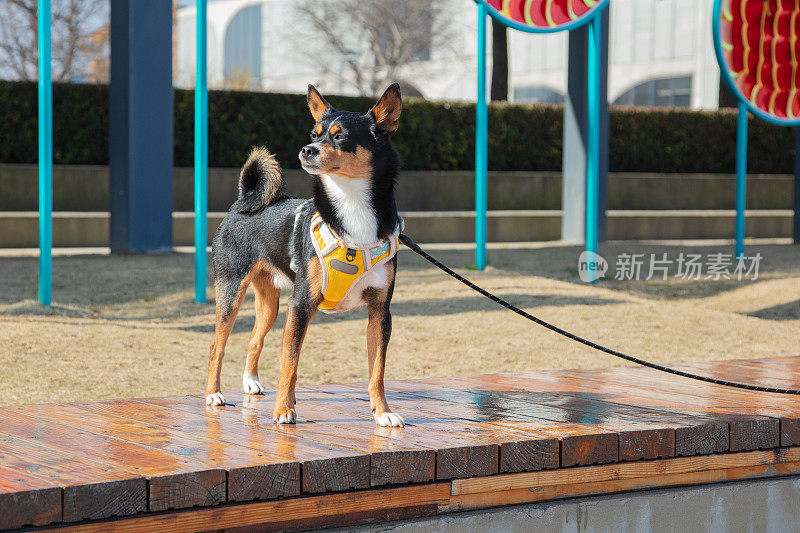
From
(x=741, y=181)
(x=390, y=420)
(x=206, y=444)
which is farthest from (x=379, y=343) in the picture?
(x=741, y=181)

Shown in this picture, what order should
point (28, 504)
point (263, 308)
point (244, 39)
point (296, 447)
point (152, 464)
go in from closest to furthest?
point (28, 504) → point (152, 464) → point (296, 447) → point (263, 308) → point (244, 39)

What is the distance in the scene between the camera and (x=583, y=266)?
11258 mm

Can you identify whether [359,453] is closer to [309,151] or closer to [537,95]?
[309,151]

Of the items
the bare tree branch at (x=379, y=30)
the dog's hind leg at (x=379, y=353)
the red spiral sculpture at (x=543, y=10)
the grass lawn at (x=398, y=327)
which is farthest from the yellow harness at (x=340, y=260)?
the bare tree branch at (x=379, y=30)

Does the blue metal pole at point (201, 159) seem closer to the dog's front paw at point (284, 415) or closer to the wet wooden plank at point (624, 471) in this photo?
the dog's front paw at point (284, 415)

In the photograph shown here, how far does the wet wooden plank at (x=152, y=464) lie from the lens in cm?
300

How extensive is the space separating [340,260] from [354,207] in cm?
21

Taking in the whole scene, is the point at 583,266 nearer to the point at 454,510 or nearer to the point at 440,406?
the point at 440,406

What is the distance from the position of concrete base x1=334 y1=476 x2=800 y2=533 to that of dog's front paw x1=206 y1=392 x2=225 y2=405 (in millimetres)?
1233

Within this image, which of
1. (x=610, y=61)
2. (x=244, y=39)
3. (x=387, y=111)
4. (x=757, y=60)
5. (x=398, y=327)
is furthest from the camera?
(x=244, y=39)

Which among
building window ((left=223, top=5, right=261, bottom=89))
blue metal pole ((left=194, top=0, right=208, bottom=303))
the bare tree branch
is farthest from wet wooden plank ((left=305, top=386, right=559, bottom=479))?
building window ((left=223, top=5, right=261, bottom=89))

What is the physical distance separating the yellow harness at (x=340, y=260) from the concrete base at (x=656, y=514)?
0.88 m

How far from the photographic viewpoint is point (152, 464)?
3162 mm

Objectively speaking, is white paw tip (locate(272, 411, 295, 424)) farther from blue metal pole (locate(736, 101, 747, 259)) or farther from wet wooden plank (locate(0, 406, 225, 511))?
blue metal pole (locate(736, 101, 747, 259))
